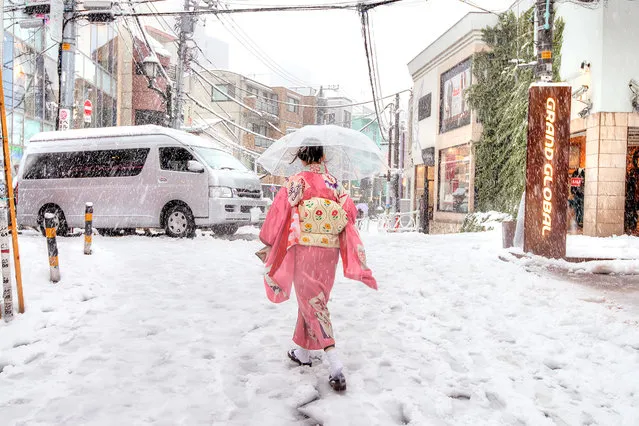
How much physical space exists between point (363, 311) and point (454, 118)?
647 inches

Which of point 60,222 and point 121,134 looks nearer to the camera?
point 121,134

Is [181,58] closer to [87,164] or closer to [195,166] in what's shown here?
[87,164]

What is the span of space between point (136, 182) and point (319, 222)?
9.54 m

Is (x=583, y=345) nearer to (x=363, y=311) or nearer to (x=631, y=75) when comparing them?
(x=363, y=311)

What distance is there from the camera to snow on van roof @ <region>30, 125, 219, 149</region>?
39.7ft

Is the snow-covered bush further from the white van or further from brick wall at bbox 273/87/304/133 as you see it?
brick wall at bbox 273/87/304/133

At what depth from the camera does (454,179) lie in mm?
20531

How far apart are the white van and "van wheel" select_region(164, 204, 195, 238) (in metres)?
0.02

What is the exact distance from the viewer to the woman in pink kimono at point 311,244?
3.64m

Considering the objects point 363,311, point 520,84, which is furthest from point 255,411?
point 520,84

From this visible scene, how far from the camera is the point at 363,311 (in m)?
5.67

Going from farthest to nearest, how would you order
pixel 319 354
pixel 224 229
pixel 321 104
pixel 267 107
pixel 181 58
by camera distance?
pixel 321 104
pixel 267 107
pixel 181 58
pixel 224 229
pixel 319 354

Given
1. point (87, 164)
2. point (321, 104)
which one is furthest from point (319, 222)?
point (321, 104)

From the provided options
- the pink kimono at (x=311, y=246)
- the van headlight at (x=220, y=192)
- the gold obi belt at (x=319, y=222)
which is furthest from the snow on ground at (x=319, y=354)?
the van headlight at (x=220, y=192)
